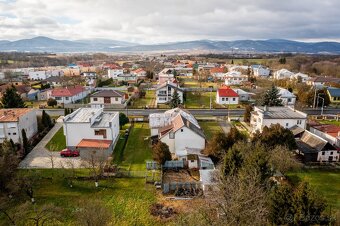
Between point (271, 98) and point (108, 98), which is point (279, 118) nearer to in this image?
point (271, 98)

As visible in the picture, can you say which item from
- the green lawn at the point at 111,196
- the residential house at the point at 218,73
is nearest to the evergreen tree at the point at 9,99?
the green lawn at the point at 111,196

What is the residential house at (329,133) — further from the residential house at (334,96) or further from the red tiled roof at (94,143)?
the residential house at (334,96)

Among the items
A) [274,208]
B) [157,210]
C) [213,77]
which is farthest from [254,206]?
[213,77]

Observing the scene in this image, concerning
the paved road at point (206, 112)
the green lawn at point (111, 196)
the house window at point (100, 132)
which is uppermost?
the house window at point (100, 132)

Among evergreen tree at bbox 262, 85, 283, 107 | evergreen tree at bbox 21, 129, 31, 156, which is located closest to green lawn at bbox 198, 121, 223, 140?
evergreen tree at bbox 262, 85, 283, 107

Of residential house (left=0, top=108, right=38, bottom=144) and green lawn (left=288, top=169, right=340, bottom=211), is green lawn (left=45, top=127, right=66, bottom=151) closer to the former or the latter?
residential house (left=0, top=108, right=38, bottom=144)
